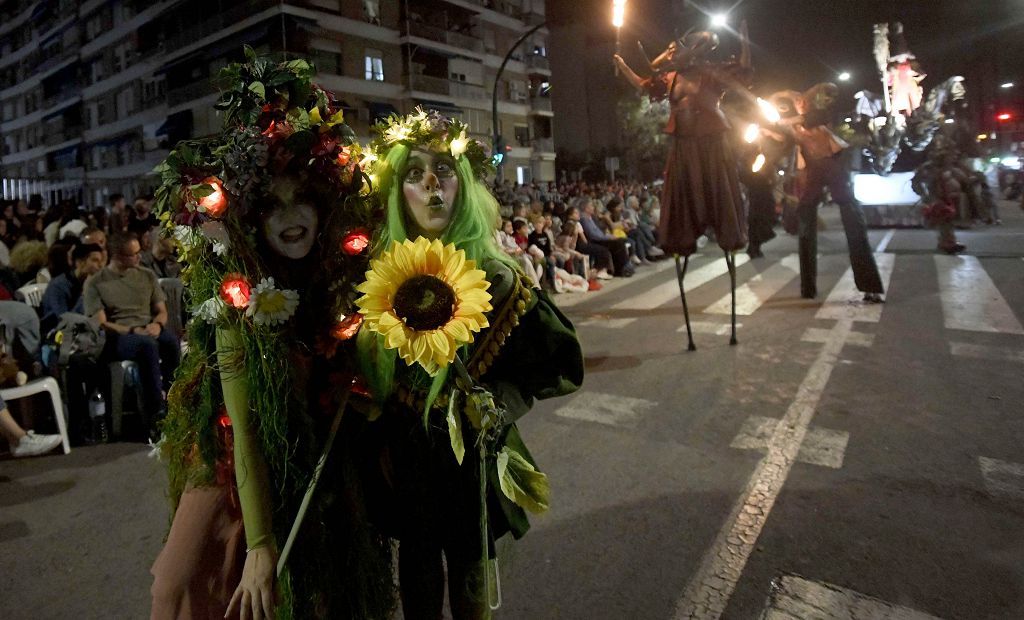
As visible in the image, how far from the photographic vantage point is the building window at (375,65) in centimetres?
3061

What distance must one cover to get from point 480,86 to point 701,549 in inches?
A: 1419

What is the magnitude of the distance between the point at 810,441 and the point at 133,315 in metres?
5.10

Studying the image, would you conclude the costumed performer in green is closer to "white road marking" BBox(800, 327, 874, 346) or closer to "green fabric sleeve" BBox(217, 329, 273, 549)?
"green fabric sleeve" BBox(217, 329, 273, 549)

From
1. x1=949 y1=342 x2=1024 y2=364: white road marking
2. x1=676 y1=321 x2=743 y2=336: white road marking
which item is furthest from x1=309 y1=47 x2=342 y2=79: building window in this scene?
x1=949 y1=342 x2=1024 y2=364: white road marking

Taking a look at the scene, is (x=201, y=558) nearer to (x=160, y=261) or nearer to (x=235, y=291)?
(x=235, y=291)

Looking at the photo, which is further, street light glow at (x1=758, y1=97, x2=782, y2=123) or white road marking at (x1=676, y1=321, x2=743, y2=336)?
street light glow at (x1=758, y1=97, x2=782, y2=123)

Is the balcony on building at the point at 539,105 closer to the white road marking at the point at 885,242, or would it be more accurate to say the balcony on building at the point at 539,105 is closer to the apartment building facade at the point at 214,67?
the apartment building facade at the point at 214,67

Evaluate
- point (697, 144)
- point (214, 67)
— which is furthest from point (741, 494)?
point (214, 67)

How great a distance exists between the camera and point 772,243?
1530 cm

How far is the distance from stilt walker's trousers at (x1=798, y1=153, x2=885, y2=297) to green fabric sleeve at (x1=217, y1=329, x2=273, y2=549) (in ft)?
25.8

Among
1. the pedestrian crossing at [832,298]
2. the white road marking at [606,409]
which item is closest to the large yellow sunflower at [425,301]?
the white road marking at [606,409]

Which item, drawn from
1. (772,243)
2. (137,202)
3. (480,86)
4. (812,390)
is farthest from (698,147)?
(480,86)

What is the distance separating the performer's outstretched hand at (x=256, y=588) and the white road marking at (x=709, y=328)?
6.08 m

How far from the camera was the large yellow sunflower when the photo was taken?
1.53 meters
